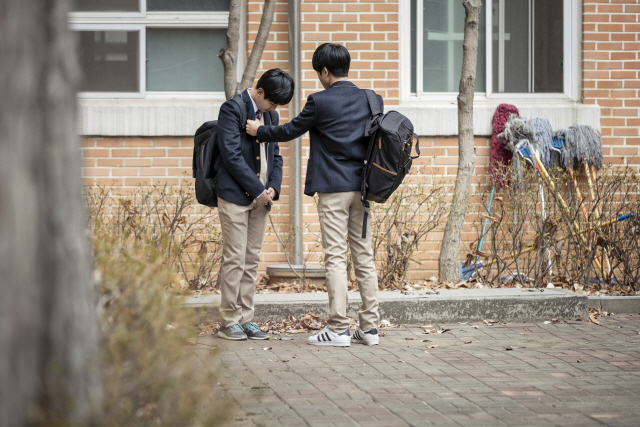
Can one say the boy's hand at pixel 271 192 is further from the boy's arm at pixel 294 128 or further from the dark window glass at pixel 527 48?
the dark window glass at pixel 527 48

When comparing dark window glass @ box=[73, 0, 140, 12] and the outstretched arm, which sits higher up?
dark window glass @ box=[73, 0, 140, 12]

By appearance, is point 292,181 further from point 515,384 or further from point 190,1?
point 515,384

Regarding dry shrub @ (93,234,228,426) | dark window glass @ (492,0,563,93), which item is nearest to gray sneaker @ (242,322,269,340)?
dry shrub @ (93,234,228,426)

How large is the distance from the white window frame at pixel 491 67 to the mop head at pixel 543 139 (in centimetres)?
52

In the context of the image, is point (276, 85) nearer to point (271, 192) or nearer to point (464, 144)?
point (271, 192)

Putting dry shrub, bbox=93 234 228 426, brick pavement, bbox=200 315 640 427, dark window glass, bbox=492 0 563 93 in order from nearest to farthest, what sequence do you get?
dry shrub, bbox=93 234 228 426
brick pavement, bbox=200 315 640 427
dark window glass, bbox=492 0 563 93

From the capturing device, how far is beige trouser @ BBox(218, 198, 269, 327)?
5.05 metres

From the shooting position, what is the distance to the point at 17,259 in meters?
1.88

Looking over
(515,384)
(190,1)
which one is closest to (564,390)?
(515,384)

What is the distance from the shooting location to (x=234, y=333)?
5.10 metres

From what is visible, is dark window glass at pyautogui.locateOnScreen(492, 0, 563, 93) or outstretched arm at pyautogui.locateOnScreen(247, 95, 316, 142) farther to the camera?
dark window glass at pyautogui.locateOnScreen(492, 0, 563, 93)

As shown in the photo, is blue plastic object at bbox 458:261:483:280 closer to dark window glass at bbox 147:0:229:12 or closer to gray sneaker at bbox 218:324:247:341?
gray sneaker at bbox 218:324:247:341

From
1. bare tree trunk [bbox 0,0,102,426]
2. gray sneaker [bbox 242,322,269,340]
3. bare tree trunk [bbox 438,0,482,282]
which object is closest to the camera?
bare tree trunk [bbox 0,0,102,426]

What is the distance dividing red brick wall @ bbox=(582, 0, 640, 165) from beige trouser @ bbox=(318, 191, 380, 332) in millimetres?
4039
